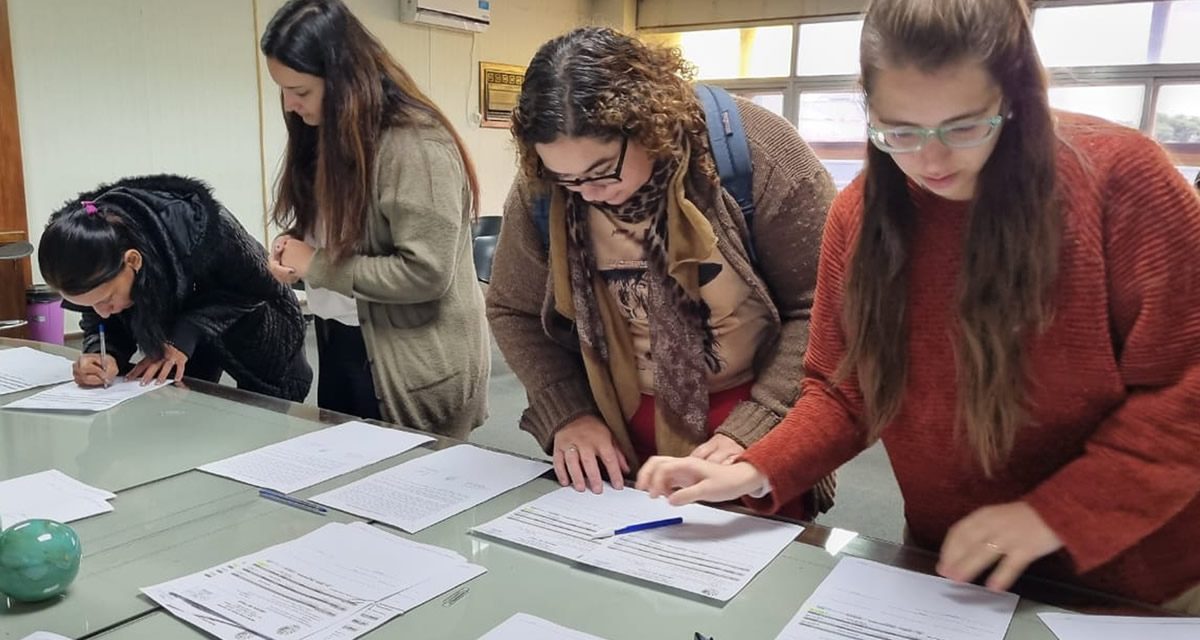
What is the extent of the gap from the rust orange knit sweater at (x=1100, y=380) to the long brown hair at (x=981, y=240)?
2 cm

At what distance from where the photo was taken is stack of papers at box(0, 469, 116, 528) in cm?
112

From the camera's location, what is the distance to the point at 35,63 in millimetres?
3732

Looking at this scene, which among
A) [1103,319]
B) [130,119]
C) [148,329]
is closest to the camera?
[1103,319]

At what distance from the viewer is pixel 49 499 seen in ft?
3.83

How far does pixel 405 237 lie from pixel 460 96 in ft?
15.0

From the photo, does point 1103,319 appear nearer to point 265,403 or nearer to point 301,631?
point 301,631

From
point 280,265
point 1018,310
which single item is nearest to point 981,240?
point 1018,310

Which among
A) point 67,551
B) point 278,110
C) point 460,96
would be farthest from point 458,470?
point 460,96

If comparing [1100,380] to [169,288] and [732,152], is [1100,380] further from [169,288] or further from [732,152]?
[169,288]

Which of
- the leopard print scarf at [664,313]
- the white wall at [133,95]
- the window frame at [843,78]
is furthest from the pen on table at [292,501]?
the white wall at [133,95]

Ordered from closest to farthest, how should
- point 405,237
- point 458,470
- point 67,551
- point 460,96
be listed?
point 67,551 → point 458,470 → point 405,237 → point 460,96

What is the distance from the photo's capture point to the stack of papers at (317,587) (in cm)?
84

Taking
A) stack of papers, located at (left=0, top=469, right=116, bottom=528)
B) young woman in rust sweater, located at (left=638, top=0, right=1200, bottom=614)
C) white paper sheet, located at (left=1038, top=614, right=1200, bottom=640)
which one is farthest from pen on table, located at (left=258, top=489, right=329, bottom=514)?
white paper sheet, located at (left=1038, top=614, right=1200, bottom=640)

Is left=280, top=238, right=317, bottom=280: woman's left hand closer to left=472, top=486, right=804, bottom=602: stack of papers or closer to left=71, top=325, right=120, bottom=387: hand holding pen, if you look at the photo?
left=71, top=325, right=120, bottom=387: hand holding pen
